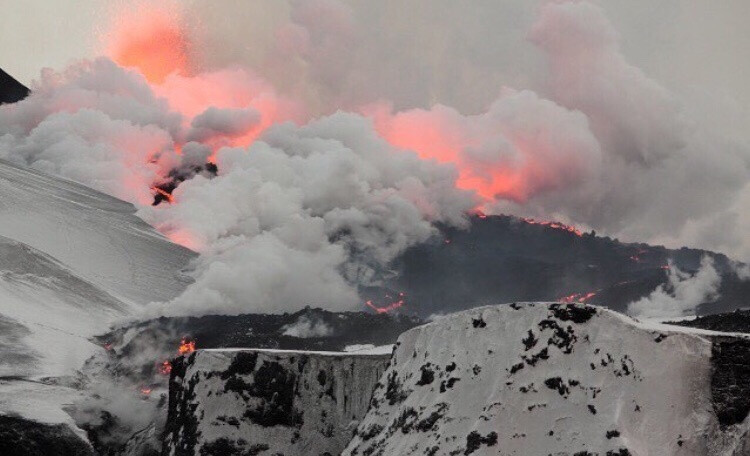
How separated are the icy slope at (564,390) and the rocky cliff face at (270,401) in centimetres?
1150

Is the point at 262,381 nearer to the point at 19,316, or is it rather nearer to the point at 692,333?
the point at 692,333

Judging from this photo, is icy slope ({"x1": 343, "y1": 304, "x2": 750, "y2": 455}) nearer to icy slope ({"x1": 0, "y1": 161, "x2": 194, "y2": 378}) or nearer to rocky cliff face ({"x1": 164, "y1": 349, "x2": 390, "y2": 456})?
rocky cliff face ({"x1": 164, "y1": 349, "x2": 390, "y2": 456})

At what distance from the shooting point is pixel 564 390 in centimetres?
3238

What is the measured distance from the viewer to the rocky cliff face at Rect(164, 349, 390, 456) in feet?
163

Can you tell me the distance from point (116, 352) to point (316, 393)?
13989cm

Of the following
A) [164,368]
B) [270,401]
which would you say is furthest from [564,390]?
[164,368]

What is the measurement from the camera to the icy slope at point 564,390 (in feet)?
97.8

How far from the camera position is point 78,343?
6732 inches

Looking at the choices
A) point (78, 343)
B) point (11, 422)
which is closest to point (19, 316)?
point (78, 343)

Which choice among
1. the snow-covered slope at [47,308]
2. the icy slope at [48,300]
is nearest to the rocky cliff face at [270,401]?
the snow-covered slope at [47,308]

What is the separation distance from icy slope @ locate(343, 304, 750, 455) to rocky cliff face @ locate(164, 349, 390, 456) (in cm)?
1150

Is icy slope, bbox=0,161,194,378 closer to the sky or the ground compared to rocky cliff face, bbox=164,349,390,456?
closer to the sky

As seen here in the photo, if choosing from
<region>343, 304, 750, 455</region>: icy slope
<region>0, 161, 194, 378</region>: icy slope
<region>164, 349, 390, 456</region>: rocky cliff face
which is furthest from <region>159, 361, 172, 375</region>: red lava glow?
A: <region>343, 304, 750, 455</region>: icy slope

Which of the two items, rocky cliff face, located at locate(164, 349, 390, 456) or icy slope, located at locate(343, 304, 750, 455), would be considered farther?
rocky cliff face, located at locate(164, 349, 390, 456)
